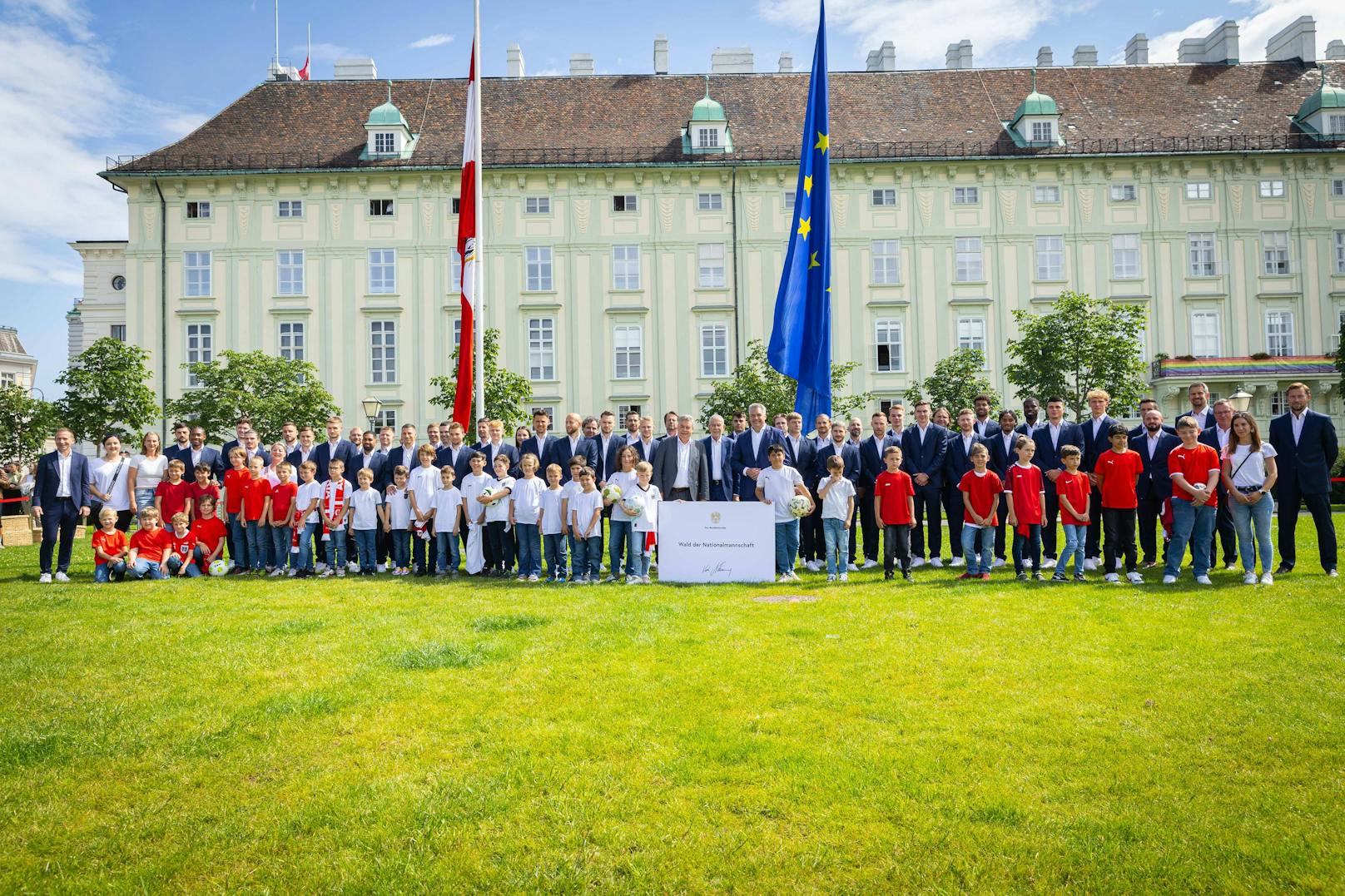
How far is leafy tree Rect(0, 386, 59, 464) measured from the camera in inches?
1599

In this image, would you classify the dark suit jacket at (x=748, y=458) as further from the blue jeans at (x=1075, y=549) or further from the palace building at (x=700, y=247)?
→ the palace building at (x=700, y=247)

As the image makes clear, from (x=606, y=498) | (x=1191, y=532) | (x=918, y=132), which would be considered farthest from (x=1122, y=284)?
(x=606, y=498)

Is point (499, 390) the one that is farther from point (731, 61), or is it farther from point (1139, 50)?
point (1139, 50)

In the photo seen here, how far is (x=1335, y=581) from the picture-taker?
10.0 meters

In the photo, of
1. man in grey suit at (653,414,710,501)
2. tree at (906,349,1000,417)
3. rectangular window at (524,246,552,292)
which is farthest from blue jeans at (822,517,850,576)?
rectangular window at (524,246,552,292)

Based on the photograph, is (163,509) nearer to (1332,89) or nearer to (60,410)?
(60,410)

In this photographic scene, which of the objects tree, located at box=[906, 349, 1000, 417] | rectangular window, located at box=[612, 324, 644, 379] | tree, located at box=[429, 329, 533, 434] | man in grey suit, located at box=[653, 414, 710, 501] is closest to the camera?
man in grey suit, located at box=[653, 414, 710, 501]

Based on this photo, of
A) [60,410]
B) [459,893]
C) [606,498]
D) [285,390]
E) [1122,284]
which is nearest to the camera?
[459,893]

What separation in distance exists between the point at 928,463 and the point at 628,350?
3097 centimetres

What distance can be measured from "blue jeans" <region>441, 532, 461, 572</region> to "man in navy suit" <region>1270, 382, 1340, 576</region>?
10.8m

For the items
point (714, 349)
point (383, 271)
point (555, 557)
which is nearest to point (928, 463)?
point (555, 557)

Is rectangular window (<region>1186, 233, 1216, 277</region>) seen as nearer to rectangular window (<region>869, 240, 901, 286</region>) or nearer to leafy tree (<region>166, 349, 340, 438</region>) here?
rectangular window (<region>869, 240, 901, 286</region>)

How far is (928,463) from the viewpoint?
42.5ft

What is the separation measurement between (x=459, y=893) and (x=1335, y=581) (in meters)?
10.5
